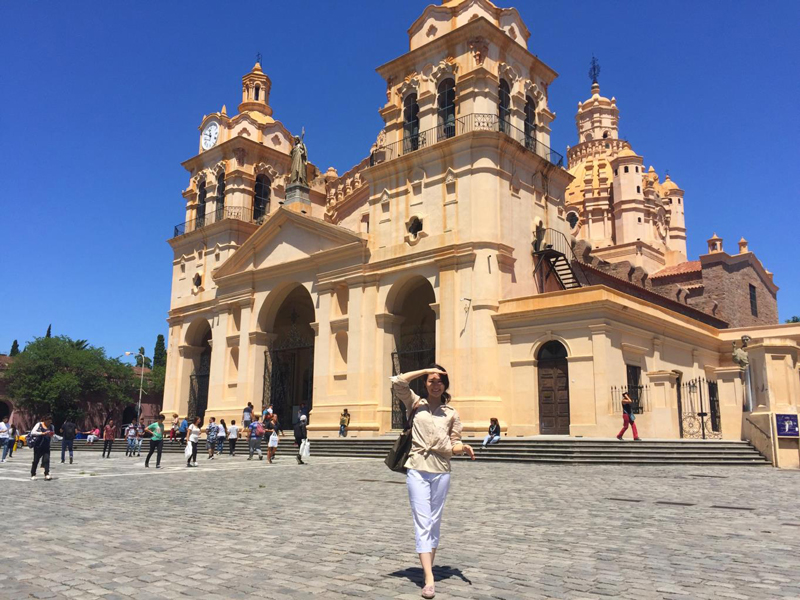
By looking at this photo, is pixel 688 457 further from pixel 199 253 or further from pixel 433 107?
pixel 199 253

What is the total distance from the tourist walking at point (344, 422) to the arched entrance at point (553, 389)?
8.07 m

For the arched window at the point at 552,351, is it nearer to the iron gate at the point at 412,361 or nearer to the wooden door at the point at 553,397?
the wooden door at the point at 553,397

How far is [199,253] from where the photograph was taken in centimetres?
4028

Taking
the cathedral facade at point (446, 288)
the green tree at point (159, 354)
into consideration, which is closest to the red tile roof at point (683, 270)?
the cathedral facade at point (446, 288)

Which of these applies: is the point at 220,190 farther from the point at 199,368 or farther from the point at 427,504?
the point at 427,504

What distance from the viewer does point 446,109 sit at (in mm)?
29203

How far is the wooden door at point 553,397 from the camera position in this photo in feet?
78.8

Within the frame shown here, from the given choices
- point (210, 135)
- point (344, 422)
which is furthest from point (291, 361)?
point (210, 135)

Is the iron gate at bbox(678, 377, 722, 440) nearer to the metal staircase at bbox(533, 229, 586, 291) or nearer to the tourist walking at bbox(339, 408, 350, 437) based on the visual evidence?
the metal staircase at bbox(533, 229, 586, 291)

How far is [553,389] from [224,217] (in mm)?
23338

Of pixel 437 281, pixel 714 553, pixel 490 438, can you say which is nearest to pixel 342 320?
pixel 437 281

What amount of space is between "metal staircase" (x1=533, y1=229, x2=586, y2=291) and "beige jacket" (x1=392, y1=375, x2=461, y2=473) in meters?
23.3

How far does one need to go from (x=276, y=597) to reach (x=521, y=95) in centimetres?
2802

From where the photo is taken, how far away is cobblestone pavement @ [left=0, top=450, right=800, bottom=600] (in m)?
5.17
